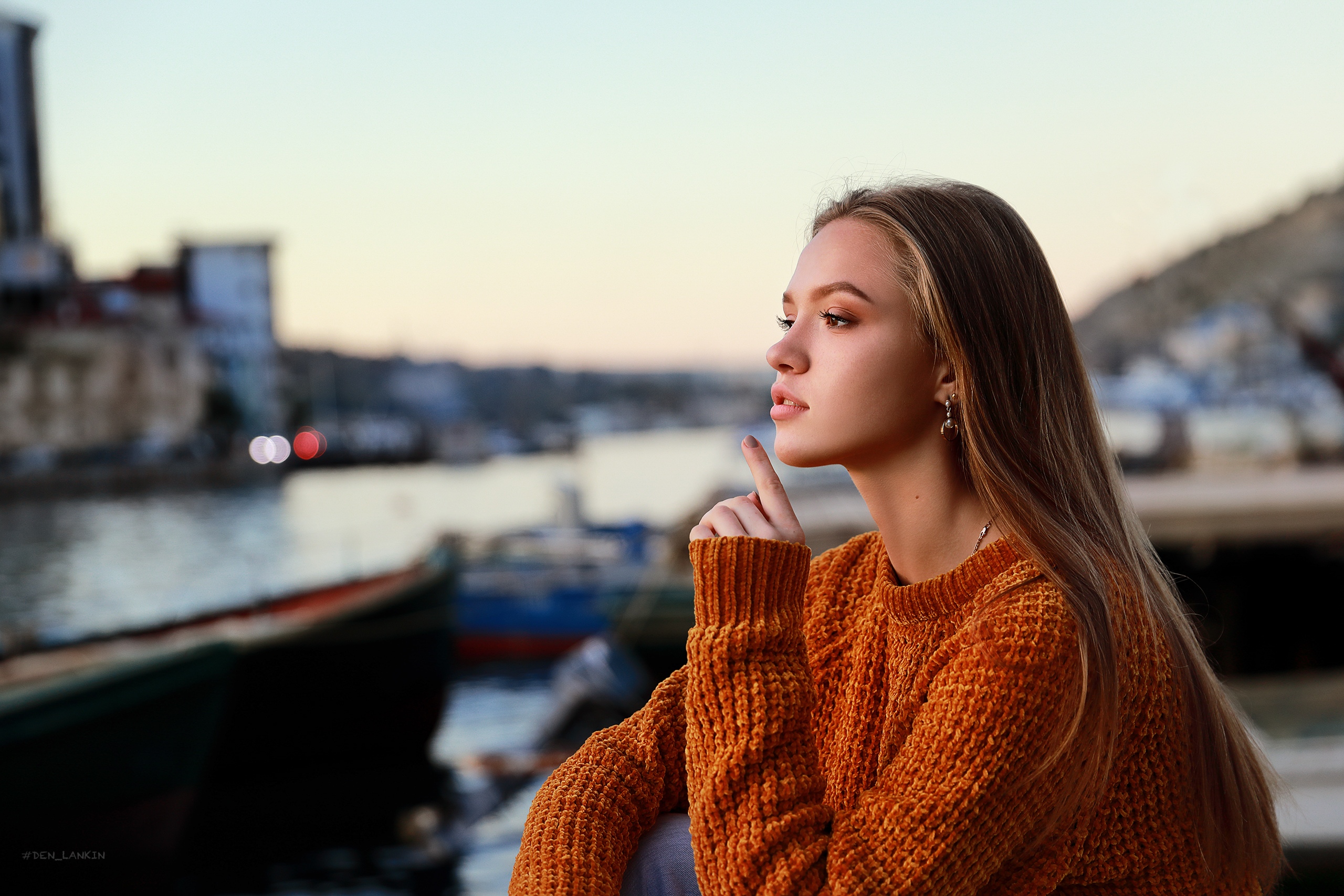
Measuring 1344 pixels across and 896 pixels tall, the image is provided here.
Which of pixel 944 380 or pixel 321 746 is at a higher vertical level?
pixel 944 380

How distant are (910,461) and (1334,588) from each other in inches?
388

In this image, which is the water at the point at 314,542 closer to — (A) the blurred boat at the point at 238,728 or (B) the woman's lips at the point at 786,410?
(A) the blurred boat at the point at 238,728

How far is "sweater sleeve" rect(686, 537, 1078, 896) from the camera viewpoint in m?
0.92

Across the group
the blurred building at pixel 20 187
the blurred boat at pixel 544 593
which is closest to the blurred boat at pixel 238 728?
the blurred boat at pixel 544 593

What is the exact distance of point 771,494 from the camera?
1146 millimetres

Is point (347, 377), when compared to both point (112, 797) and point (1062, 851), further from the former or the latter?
point (1062, 851)

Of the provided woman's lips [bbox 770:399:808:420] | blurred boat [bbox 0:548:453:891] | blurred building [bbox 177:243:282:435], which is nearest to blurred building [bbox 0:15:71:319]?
blurred building [bbox 177:243:282:435]

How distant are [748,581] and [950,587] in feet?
0.77

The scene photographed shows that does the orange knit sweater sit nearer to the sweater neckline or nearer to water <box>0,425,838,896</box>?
the sweater neckline

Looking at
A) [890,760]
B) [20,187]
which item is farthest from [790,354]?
[20,187]

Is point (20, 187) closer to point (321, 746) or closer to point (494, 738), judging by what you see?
point (494, 738)

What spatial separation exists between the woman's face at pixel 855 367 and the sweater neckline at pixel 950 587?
0.48ft

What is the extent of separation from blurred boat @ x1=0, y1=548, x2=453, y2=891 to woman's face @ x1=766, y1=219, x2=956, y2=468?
5.99m

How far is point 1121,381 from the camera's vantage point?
20.5 metres
